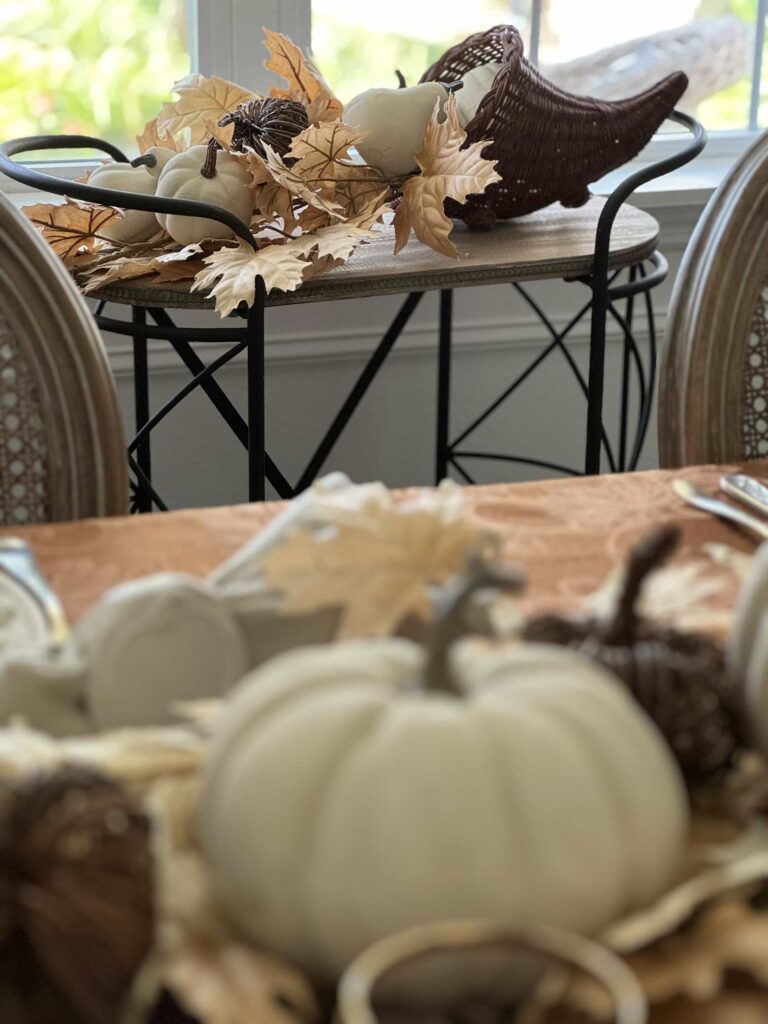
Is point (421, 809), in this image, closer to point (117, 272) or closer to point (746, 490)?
point (746, 490)

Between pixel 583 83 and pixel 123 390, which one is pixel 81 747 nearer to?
pixel 123 390

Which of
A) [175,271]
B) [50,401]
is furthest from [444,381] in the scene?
[50,401]

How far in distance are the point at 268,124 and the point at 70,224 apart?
9.5 inches

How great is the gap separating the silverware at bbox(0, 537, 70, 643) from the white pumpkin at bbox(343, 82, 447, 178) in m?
0.93

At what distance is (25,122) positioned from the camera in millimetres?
2148

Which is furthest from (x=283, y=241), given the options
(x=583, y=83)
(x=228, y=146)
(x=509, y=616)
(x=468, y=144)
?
(x=583, y=83)

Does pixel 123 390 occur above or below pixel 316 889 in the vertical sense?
below

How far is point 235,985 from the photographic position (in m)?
0.37

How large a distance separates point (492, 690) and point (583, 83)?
2180 millimetres

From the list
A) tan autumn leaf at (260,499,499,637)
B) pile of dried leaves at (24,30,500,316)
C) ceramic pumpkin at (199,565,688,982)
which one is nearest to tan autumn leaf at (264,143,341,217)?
pile of dried leaves at (24,30,500,316)

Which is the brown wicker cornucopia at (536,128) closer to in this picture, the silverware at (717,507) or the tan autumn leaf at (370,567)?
the silverware at (717,507)

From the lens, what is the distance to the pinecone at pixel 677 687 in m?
0.46

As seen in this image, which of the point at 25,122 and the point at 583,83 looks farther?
the point at 583,83

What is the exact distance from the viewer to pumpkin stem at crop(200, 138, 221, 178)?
4.81 ft
